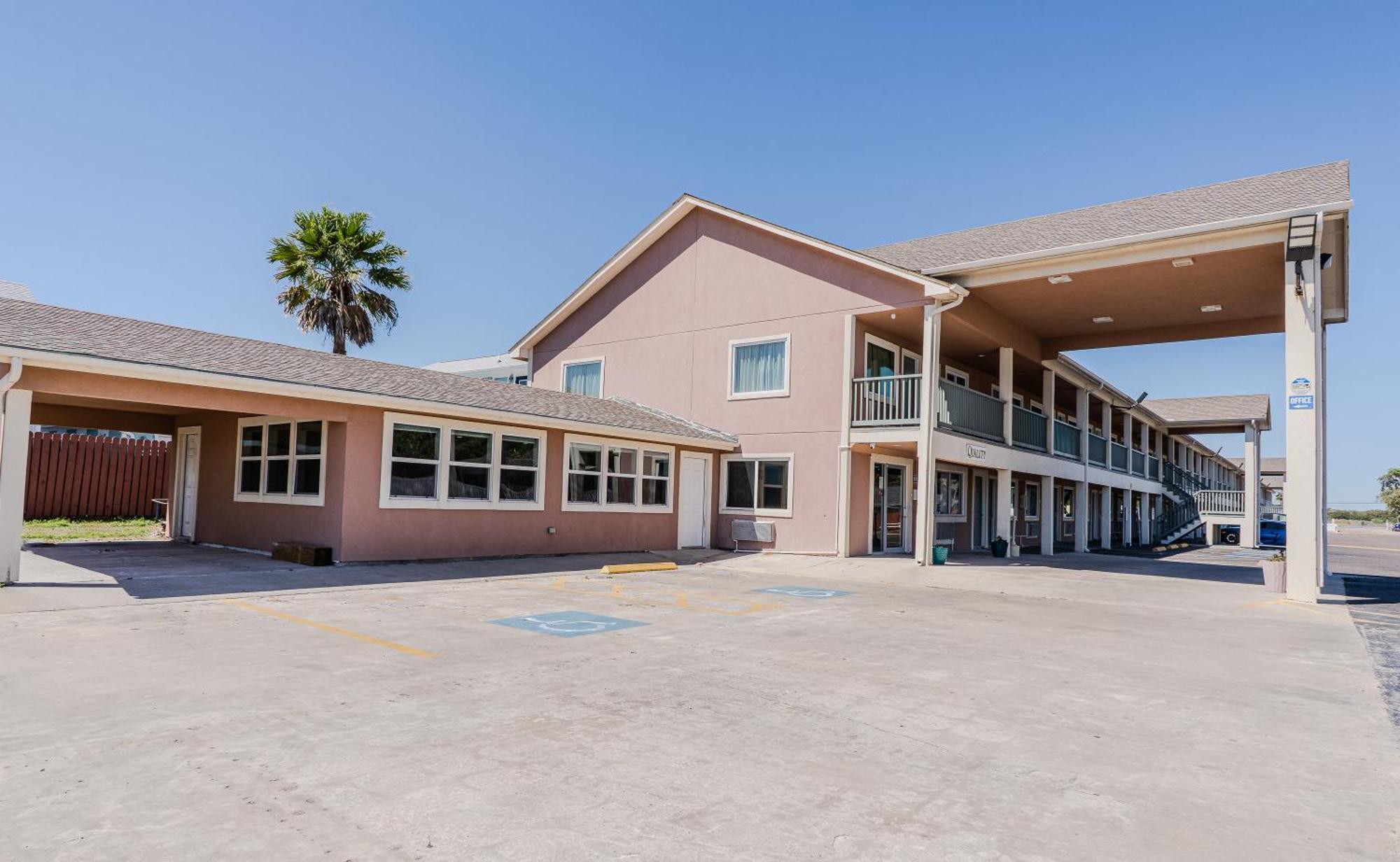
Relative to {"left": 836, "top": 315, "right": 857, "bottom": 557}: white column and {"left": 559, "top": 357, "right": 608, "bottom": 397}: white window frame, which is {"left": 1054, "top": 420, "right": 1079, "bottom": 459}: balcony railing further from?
{"left": 559, "top": 357, "right": 608, "bottom": 397}: white window frame

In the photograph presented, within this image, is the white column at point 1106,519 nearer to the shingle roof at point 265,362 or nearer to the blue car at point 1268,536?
the blue car at point 1268,536

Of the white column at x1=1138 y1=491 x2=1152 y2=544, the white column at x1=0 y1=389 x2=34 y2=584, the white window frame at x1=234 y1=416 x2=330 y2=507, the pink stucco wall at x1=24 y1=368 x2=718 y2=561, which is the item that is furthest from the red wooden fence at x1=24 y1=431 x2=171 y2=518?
the white column at x1=1138 y1=491 x2=1152 y2=544

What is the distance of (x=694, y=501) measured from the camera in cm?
2053

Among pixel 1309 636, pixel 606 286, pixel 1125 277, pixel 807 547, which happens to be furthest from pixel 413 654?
pixel 606 286

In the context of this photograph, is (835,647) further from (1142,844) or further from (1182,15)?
(1182,15)

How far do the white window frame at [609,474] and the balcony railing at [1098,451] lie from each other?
15781mm

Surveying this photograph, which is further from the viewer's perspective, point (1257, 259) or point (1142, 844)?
point (1257, 259)

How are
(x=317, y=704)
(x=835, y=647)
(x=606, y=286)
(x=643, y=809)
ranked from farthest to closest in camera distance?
(x=606, y=286)
(x=835, y=647)
(x=317, y=704)
(x=643, y=809)

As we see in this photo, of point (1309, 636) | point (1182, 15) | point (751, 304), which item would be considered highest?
point (1182, 15)

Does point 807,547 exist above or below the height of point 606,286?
below

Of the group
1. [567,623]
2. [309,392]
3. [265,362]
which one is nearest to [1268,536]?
[567,623]

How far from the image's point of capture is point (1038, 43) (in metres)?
17.2

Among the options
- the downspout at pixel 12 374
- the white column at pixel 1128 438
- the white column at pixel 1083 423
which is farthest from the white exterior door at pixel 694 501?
the white column at pixel 1128 438

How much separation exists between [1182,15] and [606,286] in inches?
597
